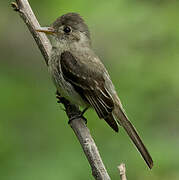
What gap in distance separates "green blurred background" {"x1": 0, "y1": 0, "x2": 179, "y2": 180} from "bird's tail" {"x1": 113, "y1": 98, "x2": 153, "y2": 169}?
98 mm

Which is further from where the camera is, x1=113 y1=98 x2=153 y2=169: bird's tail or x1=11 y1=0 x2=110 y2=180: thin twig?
x1=113 y1=98 x2=153 y2=169: bird's tail

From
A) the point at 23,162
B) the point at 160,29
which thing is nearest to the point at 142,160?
the point at 23,162

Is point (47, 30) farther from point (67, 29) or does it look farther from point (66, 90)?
point (66, 90)

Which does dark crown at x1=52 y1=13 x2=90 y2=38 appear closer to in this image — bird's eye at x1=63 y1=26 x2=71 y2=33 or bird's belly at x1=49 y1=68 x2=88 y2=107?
bird's eye at x1=63 y1=26 x2=71 y2=33

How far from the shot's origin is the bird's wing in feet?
18.2

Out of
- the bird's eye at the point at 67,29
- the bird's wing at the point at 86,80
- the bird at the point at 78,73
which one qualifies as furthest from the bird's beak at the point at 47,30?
the bird's wing at the point at 86,80

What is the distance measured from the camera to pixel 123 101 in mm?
5672

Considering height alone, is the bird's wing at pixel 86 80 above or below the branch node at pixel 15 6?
below

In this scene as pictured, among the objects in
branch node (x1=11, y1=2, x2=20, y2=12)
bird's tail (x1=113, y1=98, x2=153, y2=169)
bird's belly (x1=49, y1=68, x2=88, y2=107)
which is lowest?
bird's tail (x1=113, y1=98, x2=153, y2=169)

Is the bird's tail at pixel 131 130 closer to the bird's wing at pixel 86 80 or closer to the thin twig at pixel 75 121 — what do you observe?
the bird's wing at pixel 86 80

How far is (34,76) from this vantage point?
21.2 ft

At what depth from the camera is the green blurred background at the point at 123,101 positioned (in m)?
5.01

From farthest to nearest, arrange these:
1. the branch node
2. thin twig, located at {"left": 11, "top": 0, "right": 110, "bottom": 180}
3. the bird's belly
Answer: the bird's belly
the branch node
thin twig, located at {"left": 11, "top": 0, "right": 110, "bottom": 180}

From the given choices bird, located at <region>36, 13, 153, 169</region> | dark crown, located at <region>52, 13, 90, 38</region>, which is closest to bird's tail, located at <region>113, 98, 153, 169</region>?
bird, located at <region>36, 13, 153, 169</region>
